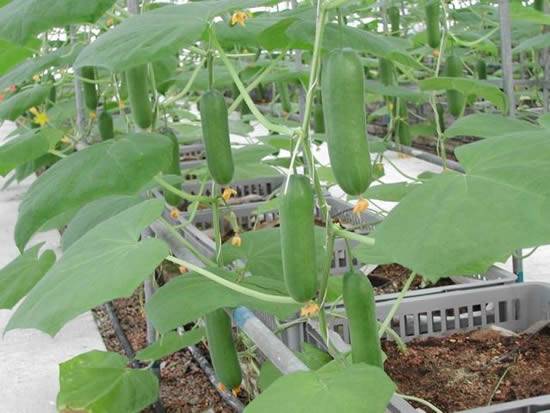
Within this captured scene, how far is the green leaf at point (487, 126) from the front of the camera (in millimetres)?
1336

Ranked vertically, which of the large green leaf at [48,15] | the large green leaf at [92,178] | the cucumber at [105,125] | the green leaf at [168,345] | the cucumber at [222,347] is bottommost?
the green leaf at [168,345]

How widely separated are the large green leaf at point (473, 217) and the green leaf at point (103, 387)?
0.73 m

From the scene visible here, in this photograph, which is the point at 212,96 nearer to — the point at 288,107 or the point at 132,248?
the point at 132,248

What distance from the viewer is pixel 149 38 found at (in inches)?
39.6

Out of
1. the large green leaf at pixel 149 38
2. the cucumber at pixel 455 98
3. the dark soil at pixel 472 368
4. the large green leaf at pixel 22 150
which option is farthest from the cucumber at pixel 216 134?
the cucumber at pixel 455 98

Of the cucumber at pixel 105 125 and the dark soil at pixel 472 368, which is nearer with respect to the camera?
the dark soil at pixel 472 368

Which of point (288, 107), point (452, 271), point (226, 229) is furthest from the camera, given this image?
point (288, 107)

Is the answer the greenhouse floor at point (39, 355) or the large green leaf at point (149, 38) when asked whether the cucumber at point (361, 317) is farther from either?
the greenhouse floor at point (39, 355)

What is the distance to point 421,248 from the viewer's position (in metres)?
0.73

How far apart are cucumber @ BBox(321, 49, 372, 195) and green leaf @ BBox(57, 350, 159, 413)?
2.30 ft

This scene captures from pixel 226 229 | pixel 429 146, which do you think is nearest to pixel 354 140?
pixel 226 229

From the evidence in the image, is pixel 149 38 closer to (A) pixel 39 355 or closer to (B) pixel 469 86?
(B) pixel 469 86

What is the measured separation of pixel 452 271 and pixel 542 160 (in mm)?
178

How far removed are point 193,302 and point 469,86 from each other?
0.83 metres
